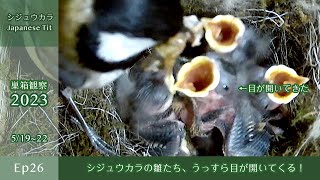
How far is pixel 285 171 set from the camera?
1375mm

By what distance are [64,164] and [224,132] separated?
0.37 metres

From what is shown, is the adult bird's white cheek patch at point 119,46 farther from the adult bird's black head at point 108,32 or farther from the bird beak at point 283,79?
the bird beak at point 283,79

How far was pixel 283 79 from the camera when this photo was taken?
53.6 inches

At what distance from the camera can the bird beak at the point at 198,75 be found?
1.35 meters

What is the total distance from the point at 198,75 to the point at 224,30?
0.12 m

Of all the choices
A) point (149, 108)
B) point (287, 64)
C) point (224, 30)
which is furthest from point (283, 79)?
point (149, 108)

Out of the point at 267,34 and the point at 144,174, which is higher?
the point at 267,34

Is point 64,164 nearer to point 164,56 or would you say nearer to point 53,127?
point 53,127

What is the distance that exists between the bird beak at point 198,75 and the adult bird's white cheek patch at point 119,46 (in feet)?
0.32

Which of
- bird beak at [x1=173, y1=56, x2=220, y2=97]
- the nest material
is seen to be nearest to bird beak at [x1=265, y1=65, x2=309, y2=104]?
the nest material

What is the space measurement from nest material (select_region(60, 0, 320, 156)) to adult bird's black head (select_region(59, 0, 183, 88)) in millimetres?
46

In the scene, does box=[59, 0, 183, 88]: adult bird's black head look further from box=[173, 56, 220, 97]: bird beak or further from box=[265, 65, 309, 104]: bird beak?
box=[265, 65, 309, 104]: bird beak

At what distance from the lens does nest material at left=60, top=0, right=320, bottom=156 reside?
1.35 m

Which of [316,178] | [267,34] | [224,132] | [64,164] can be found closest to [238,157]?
[224,132]
